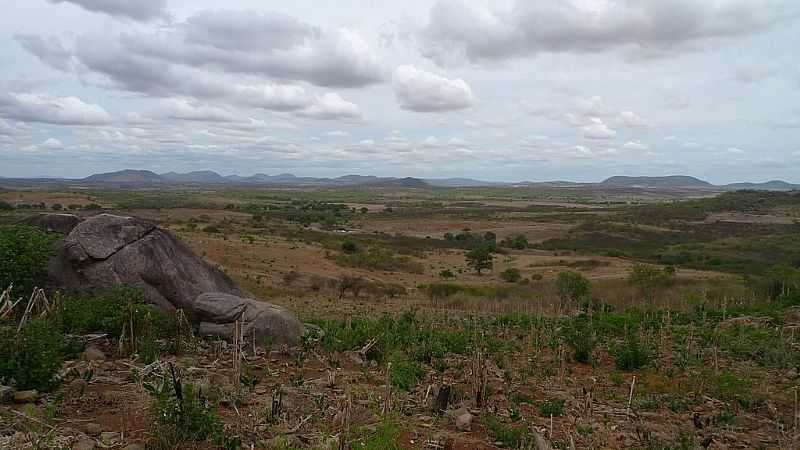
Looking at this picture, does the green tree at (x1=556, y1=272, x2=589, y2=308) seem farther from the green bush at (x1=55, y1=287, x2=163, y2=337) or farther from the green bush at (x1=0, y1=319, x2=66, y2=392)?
the green bush at (x1=0, y1=319, x2=66, y2=392)

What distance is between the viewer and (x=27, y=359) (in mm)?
6258

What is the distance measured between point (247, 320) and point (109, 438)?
4.14m

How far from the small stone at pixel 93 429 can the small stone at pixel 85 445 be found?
0.26 meters

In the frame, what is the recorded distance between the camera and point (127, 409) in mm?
6172

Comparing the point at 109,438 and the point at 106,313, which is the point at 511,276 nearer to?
the point at 106,313

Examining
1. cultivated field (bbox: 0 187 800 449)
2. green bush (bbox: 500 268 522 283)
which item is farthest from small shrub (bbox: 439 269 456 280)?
cultivated field (bbox: 0 187 800 449)

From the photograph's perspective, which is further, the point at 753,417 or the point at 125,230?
the point at 125,230

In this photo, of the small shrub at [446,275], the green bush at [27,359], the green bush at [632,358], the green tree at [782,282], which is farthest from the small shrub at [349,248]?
the green bush at [27,359]

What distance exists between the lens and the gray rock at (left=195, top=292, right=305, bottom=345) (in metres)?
9.31

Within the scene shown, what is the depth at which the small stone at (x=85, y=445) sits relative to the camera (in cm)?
505

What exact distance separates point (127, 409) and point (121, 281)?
13.9 feet

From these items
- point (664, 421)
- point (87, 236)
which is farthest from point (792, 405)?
point (87, 236)

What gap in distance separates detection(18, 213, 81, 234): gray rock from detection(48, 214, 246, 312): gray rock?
101cm

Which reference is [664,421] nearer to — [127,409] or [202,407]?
[202,407]
